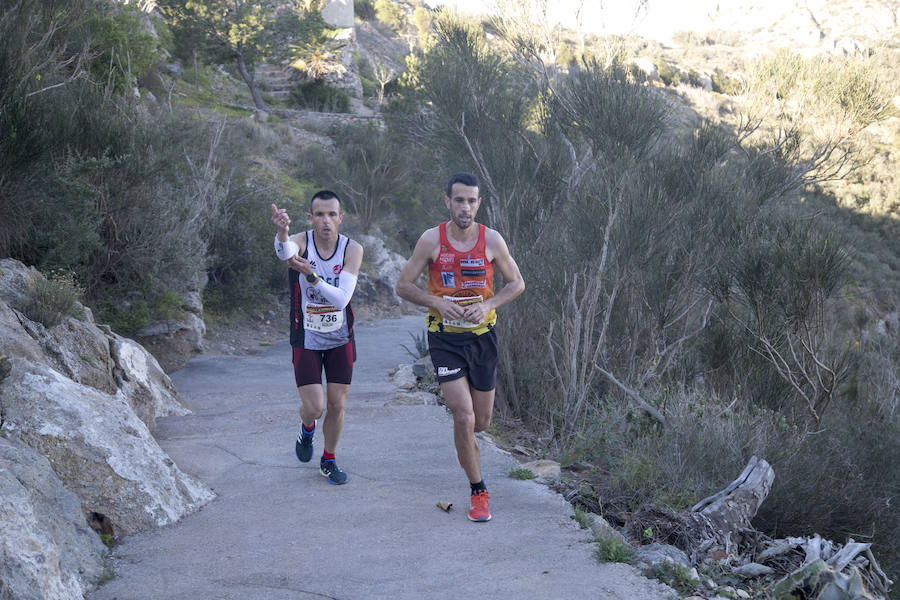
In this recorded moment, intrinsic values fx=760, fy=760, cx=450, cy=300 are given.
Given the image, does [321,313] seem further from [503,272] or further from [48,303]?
[48,303]

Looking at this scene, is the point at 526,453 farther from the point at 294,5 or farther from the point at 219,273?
the point at 294,5

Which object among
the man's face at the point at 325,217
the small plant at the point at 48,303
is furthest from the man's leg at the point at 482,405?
the small plant at the point at 48,303

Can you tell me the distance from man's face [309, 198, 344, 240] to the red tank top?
2.75 feet

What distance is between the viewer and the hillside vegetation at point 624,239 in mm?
6578

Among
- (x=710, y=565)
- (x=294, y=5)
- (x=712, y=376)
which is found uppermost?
(x=294, y=5)

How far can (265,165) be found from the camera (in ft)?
85.7

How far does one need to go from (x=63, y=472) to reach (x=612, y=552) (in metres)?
2.91

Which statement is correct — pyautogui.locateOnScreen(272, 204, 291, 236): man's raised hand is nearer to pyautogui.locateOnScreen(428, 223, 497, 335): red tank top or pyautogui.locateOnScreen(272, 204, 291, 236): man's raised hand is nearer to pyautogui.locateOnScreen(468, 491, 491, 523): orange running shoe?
pyautogui.locateOnScreen(428, 223, 497, 335): red tank top

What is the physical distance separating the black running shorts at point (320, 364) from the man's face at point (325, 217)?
0.73 meters

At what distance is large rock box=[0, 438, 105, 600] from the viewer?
9.74ft

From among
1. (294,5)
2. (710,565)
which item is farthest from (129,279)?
(294,5)

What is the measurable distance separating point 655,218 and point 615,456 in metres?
2.82

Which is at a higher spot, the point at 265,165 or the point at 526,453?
the point at 265,165

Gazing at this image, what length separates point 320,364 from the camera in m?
4.90
